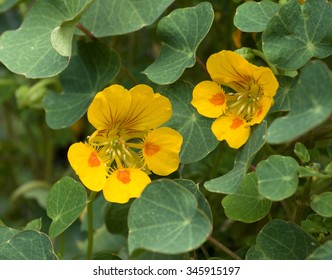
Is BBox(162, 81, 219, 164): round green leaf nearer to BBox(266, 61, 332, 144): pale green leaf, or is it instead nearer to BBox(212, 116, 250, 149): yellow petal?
BBox(212, 116, 250, 149): yellow petal

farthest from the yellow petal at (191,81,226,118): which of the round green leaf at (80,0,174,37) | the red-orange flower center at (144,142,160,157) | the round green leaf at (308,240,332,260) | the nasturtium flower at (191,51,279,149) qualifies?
the round green leaf at (308,240,332,260)

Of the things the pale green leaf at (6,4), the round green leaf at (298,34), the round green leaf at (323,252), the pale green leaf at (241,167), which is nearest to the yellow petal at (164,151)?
the pale green leaf at (241,167)

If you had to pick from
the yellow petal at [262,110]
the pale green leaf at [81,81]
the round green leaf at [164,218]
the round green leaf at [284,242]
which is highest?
the round green leaf at [164,218]

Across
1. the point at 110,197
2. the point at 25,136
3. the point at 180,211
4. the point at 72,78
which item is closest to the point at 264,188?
the point at 180,211

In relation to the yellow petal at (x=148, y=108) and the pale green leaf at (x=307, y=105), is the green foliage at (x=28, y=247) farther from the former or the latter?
the pale green leaf at (x=307, y=105)

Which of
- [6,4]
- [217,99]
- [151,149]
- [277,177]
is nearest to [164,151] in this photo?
[151,149]
